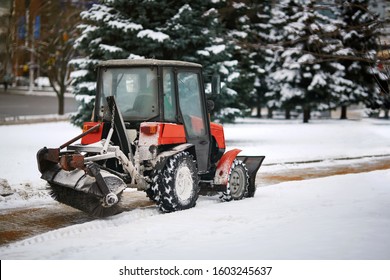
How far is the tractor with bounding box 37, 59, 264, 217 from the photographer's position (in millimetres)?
9438

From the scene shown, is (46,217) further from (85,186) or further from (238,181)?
(238,181)

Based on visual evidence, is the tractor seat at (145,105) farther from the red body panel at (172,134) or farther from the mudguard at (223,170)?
the mudguard at (223,170)

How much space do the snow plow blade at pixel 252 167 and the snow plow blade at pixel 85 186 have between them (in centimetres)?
286

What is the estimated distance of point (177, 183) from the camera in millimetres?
10000

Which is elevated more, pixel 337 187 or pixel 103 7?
pixel 103 7

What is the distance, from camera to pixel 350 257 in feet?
22.9

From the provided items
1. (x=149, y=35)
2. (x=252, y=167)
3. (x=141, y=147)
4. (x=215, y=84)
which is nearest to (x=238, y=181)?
(x=252, y=167)

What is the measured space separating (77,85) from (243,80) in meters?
6.98

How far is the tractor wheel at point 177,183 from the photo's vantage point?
973cm

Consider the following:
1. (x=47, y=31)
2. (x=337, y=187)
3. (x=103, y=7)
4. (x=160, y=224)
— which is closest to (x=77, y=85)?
(x=103, y=7)

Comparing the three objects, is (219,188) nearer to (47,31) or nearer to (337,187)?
(337,187)

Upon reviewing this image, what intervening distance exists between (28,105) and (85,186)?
41.7 m

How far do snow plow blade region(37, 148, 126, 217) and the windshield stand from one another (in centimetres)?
129

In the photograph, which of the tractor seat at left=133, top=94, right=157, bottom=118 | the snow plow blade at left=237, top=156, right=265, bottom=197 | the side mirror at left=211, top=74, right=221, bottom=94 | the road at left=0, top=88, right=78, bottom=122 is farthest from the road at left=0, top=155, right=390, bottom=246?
the road at left=0, top=88, right=78, bottom=122
